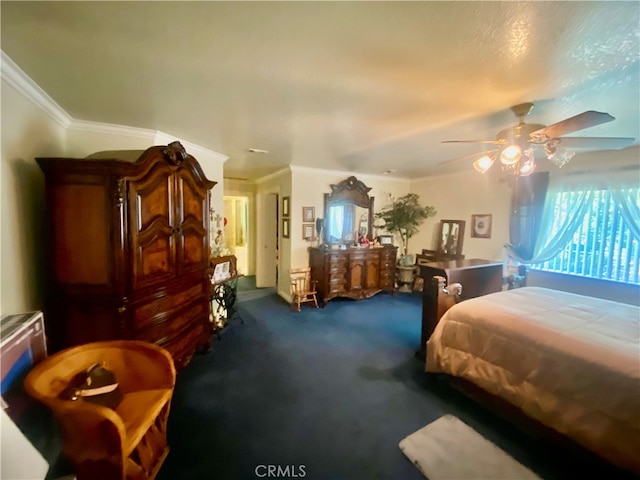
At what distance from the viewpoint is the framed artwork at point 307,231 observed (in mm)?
4543

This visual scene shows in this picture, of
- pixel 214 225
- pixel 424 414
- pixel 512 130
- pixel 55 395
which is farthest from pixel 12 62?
pixel 424 414

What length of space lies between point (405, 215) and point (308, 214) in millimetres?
1974

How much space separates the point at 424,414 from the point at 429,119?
7.77 feet

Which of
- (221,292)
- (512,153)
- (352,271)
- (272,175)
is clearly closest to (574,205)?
(512,153)

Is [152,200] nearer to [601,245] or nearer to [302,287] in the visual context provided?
[302,287]

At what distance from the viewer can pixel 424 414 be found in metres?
1.98

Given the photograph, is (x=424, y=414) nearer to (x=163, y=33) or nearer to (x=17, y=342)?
(x=17, y=342)

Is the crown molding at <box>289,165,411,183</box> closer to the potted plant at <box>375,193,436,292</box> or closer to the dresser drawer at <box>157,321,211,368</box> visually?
the potted plant at <box>375,193,436,292</box>

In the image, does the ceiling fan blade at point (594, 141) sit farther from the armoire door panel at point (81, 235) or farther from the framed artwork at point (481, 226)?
the armoire door panel at point (81, 235)

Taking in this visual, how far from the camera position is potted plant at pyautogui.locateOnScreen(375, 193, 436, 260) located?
515 centimetres

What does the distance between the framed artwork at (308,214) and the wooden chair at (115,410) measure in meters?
3.22

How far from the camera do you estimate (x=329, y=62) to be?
142 centimetres

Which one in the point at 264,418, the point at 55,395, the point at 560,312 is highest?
the point at 560,312

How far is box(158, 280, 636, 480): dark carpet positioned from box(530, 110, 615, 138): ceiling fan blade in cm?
193
